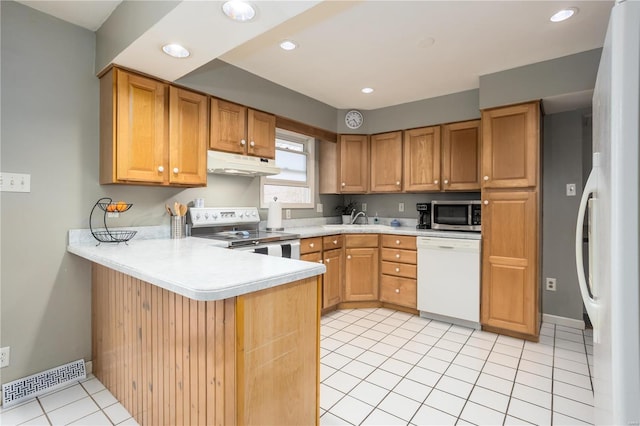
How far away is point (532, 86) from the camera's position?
2.80 meters

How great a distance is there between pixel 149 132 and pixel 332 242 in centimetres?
206

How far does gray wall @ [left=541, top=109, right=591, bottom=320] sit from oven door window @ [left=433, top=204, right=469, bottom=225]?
2.58 feet

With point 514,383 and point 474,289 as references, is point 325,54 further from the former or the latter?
point 514,383

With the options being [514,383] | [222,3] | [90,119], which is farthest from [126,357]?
[514,383]

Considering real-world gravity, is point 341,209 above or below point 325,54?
below

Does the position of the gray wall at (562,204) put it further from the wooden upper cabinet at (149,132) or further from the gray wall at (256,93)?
the wooden upper cabinet at (149,132)

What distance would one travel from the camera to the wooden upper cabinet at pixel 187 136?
2.42 meters

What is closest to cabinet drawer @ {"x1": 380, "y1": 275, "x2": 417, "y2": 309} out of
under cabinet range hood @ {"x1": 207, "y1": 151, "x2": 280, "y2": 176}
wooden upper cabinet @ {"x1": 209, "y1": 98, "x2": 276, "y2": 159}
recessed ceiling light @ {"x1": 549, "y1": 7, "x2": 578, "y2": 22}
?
under cabinet range hood @ {"x1": 207, "y1": 151, "x2": 280, "y2": 176}

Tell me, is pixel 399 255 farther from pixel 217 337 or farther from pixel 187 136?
pixel 217 337

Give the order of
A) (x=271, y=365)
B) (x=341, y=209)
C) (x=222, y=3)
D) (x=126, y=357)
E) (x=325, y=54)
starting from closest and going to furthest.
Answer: (x=271, y=365) < (x=222, y=3) < (x=126, y=357) < (x=325, y=54) < (x=341, y=209)

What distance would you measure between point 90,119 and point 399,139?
312cm

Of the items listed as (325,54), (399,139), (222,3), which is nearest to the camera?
(222,3)

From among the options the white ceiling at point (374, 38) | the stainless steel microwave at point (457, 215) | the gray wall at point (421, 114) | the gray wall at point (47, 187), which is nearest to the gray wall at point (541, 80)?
the white ceiling at point (374, 38)

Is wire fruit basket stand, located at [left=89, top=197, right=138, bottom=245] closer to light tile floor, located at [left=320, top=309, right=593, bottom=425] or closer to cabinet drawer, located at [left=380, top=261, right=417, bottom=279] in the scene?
light tile floor, located at [left=320, top=309, right=593, bottom=425]
